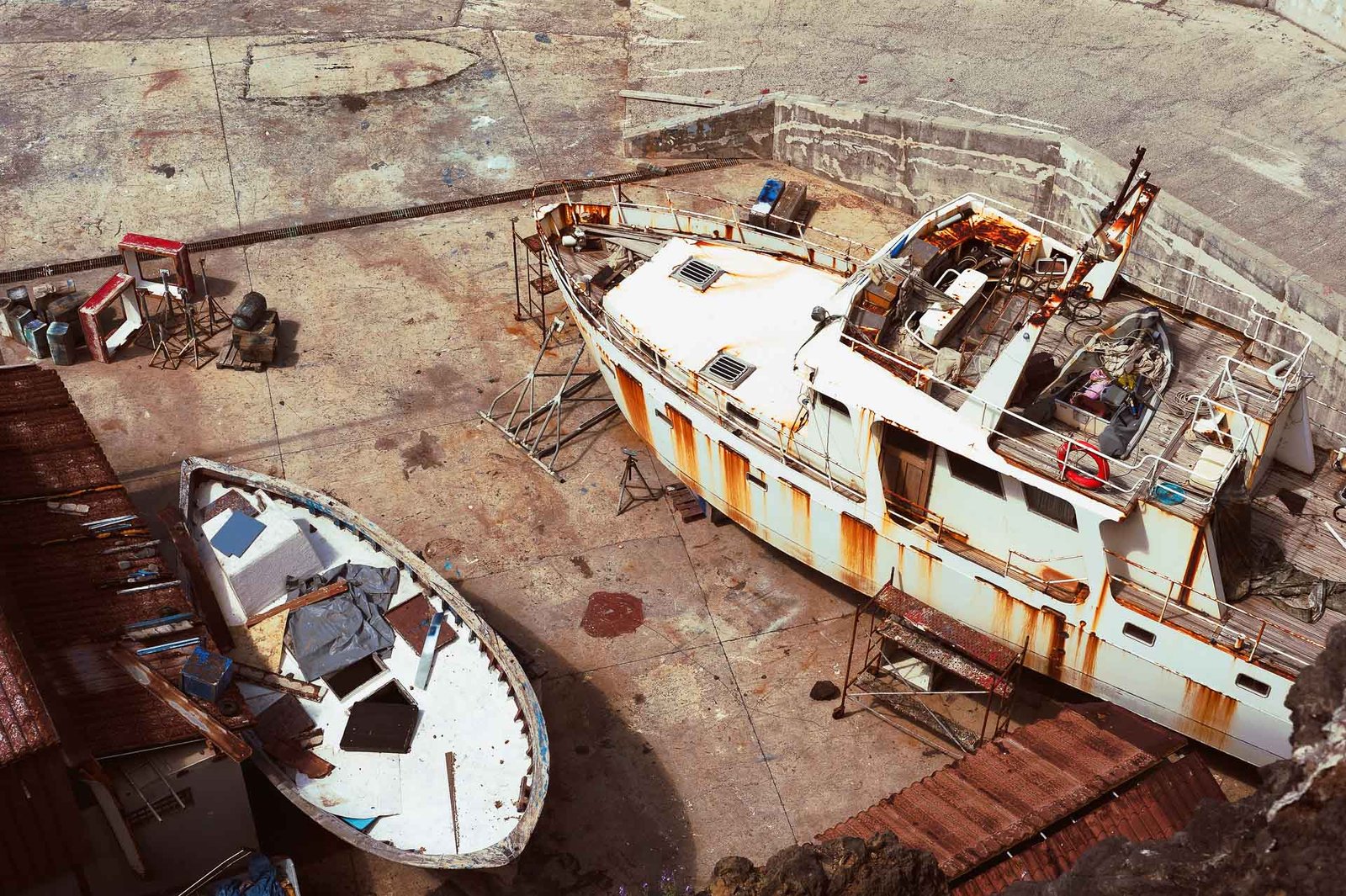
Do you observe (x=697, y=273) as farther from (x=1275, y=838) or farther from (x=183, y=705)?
(x=1275, y=838)

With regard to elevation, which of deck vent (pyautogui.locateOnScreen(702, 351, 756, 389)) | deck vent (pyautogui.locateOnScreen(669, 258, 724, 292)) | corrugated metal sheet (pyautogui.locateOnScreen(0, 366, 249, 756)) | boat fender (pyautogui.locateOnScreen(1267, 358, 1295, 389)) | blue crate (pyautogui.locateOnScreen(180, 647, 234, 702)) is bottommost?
blue crate (pyautogui.locateOnScreen(180, 647, 234, 702))

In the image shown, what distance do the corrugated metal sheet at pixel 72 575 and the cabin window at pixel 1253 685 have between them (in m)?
11.2

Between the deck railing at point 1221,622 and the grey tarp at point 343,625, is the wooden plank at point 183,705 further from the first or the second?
the deck railing at point 1221,622

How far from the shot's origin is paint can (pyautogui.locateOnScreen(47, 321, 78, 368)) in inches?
817

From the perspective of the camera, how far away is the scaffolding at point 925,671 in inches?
586

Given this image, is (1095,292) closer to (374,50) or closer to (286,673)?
(286,673)

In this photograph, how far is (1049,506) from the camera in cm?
1412

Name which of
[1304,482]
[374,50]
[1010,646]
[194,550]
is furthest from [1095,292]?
[374,50]

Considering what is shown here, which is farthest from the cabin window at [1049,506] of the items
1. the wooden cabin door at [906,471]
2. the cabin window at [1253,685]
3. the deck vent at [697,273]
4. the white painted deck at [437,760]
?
the white painted deck at [437,760]

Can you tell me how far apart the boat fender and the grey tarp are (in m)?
11.2

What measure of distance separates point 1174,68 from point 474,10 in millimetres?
17412

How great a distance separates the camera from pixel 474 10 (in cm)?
3158

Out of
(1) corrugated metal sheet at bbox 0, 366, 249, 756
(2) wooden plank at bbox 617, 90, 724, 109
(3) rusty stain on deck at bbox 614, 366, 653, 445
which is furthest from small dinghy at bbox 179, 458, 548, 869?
(2) wooden plank at bbox 617, 90, 724, 109

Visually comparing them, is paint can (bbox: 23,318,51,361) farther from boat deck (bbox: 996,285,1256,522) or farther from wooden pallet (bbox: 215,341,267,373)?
boat deck (bbox: 996,285,1256,522)
